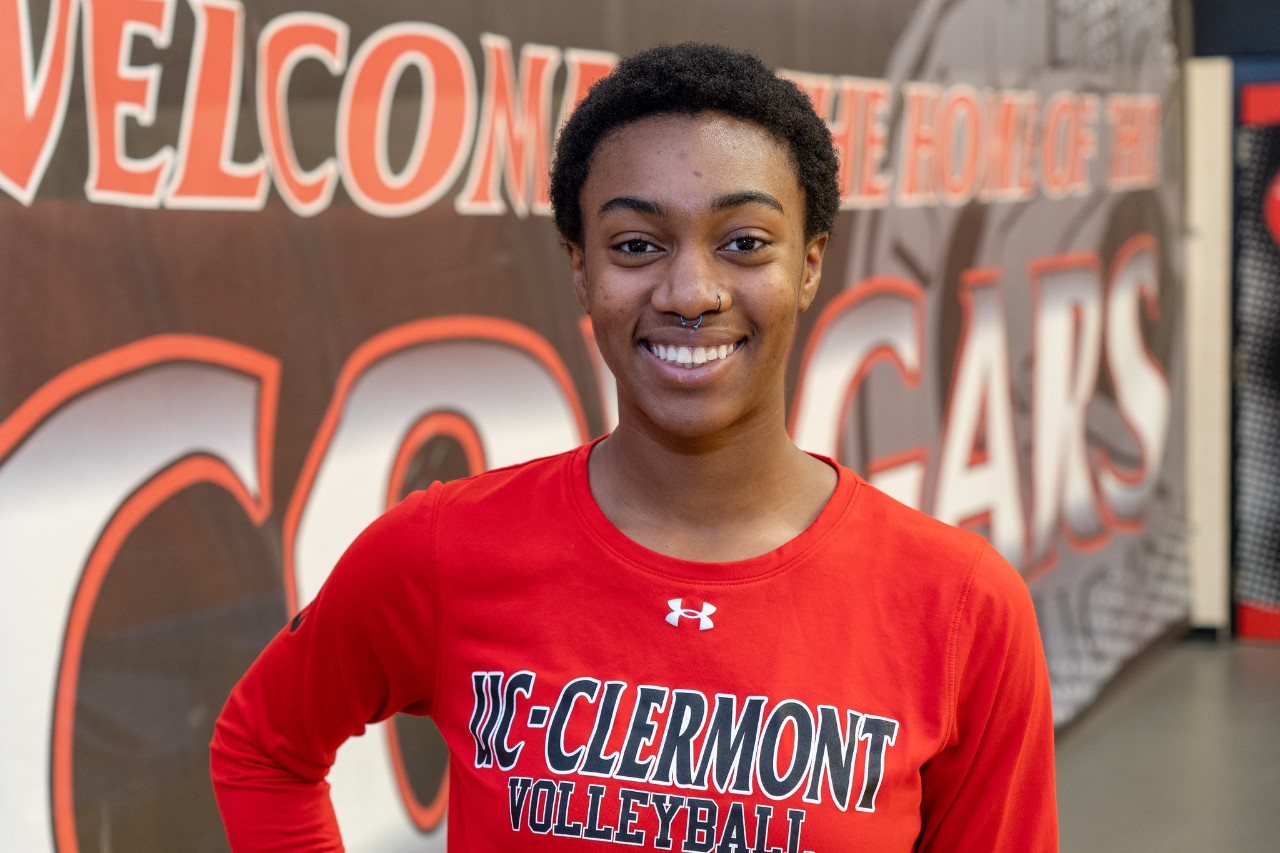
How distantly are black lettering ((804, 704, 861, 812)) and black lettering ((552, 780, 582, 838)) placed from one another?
0.63 ft

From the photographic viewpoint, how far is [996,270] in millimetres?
4086

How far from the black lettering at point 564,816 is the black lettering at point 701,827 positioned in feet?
0.29

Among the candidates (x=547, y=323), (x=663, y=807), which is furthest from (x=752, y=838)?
(x=547, y=323)

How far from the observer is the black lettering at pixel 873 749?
1200 mm

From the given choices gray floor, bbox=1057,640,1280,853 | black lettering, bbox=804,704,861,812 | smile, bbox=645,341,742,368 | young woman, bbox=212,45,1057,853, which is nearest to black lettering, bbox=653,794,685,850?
young woman, bbox=212,45,1057,853

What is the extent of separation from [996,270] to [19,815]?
3.03 m

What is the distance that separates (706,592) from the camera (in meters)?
1.25

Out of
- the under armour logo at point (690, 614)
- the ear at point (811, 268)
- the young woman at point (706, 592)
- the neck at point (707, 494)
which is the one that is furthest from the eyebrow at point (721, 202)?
the under armour logo at point (690, 614)

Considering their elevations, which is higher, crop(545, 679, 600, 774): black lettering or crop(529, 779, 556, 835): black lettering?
crop(545, 679, 600, 774): black lettering

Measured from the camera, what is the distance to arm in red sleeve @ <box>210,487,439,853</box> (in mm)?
1339

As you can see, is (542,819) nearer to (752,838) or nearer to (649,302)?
(752,838)

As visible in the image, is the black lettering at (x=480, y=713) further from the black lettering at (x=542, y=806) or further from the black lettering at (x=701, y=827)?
the black lettering at (x=701, y=827)

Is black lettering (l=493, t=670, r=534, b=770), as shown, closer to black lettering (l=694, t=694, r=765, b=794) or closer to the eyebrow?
black lettering (l=694, t=694, r=765, b=794)

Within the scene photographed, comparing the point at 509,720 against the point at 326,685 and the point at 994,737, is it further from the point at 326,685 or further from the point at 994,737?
the point at 994,737
